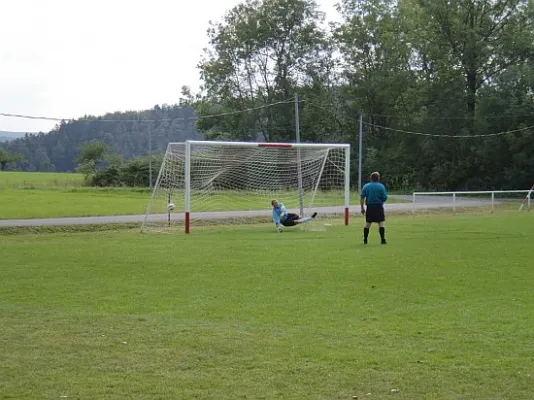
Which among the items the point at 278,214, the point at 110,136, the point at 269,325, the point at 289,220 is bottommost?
the point at 269,325

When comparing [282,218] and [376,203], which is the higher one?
[376,203]

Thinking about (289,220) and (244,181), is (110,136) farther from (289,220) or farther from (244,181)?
(289,220)

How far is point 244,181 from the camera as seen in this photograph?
30.9 meters

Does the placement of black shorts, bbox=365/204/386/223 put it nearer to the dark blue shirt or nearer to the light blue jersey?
the dark blue shirt

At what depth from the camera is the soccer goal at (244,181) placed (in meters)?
26.9

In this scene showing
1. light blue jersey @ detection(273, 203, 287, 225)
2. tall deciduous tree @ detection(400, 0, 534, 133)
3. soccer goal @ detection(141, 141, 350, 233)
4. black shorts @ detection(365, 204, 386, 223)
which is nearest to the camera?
black shorts @ detection(365, 204, 386, 223)

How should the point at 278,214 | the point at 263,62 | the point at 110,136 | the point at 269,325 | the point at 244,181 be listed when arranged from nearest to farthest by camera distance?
1. the point at 269,325
2. the point at 278,214
3. the point at 244,181
4. the point at 263,62
5. the point at 110,136

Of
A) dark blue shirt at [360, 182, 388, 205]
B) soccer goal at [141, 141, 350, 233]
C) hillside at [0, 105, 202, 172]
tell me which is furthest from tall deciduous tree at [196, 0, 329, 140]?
dark blue shirt at [360, 182, 388, 205]

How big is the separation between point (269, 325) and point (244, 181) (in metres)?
22.2

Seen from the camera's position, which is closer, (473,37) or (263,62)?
(473,37)

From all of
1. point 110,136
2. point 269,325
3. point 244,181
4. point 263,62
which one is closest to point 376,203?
point 269,325

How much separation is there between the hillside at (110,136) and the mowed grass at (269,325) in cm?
6654

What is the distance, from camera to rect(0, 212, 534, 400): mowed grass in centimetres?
644

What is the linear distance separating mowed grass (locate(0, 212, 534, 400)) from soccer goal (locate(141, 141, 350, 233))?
970cm
